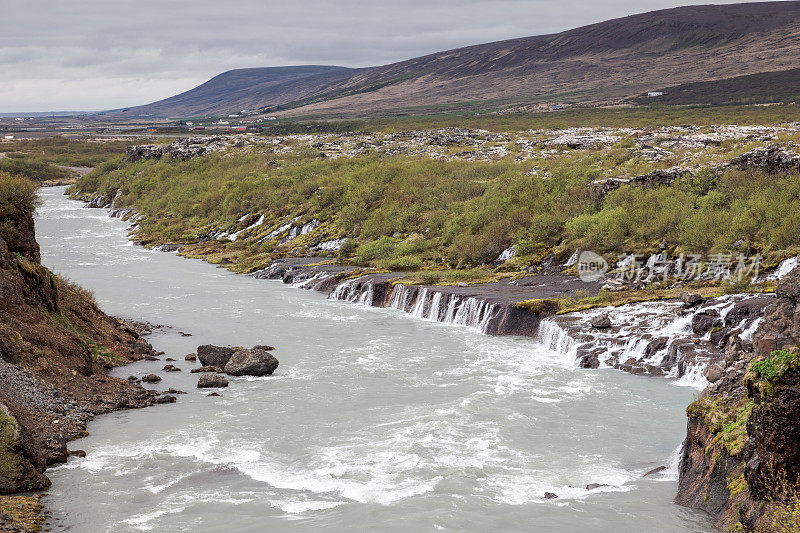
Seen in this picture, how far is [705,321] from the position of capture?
91.5 ft

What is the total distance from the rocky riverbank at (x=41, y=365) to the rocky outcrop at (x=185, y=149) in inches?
3188

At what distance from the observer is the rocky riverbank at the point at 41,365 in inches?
663

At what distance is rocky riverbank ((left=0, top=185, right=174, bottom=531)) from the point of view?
16828mm

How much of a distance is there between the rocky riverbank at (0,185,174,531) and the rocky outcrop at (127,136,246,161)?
81.0 m

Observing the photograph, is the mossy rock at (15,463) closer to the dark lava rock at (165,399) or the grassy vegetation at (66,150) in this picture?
the dark lava rock at (165,399)

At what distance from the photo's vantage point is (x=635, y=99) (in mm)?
166750

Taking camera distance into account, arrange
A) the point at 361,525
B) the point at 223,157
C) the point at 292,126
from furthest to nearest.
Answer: the point at 292,126
the point at 223,157
the point at 361,525

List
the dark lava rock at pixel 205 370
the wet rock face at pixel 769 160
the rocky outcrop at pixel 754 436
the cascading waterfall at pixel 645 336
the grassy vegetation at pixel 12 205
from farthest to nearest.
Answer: the wet rock face at pixel 769 160
the dark lava rock at pixel 205 370
the grassy vegetation at pixel 12 205
the cascading waterfall at pixel 645 336
the rocky outcrop at pixel 754 436

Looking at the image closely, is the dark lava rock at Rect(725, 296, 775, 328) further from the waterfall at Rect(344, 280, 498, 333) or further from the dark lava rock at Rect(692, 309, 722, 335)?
the waterfall at Rect(344, 280, 498, 333)

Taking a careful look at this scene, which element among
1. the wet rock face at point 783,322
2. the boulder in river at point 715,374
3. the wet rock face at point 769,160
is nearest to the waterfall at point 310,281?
the wet rock face at point 769,160

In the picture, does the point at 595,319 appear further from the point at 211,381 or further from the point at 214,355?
the point at 211,381

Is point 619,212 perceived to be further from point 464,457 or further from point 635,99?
point 635,99

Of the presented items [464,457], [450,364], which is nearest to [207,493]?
[464,457]

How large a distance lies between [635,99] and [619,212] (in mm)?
137000
